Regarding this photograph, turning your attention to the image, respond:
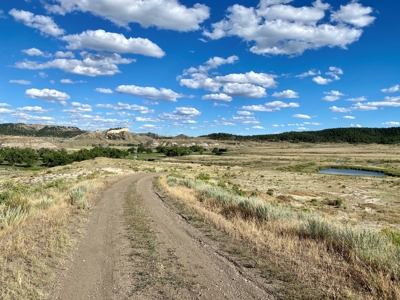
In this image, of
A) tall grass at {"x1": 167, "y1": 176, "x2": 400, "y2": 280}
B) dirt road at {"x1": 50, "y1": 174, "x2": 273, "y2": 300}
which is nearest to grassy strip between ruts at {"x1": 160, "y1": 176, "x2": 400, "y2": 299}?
tall grass at {"x1": 167, "y1": 176, "x2": 400, "y2": 280}

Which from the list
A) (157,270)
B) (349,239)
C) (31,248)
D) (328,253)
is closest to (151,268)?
(157,270)

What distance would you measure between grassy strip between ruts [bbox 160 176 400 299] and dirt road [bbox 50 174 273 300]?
4.39 ft

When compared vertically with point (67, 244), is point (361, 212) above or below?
below

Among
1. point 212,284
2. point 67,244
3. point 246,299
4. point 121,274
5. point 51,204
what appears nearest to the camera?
point 246,299

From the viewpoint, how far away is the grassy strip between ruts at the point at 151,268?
6.36 meters

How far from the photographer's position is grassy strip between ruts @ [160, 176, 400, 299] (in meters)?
6.41

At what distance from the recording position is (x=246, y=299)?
605 centimetres

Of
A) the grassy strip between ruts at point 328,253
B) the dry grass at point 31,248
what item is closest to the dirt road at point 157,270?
the dry grass at point 31,248

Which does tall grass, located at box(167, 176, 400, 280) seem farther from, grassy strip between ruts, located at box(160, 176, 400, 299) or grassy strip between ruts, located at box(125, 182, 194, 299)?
grassy strip between ruts, located at box(125, 182, 194, 299)

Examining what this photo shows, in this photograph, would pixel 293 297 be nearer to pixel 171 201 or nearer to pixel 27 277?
pixel 27 277

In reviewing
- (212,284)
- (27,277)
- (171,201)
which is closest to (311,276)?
(212,284)

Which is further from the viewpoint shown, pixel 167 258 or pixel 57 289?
pixel 167 258

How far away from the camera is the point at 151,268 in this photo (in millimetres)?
7566

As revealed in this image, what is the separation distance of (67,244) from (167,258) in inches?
138
